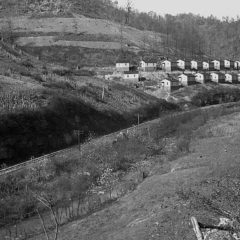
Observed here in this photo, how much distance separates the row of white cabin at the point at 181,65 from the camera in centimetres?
9631

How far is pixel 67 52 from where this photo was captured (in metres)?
105

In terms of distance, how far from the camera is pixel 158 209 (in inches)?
828

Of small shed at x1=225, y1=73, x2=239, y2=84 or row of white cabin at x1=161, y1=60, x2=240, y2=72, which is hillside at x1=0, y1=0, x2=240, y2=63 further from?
small shed at x1=225, y1=73, x2=239, y2=84

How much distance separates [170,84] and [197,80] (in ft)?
40.4

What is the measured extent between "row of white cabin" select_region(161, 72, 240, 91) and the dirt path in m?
50.2

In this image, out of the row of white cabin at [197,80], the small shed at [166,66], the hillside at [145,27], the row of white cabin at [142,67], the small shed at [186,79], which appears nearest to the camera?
the row of white cabin at [197,80]

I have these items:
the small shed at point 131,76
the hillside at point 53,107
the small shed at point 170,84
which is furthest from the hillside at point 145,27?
the hillside at point 53,107

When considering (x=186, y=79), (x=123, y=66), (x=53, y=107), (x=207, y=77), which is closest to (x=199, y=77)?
(x=207, y=77)

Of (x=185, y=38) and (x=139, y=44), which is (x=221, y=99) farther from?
(x=185, y=38)

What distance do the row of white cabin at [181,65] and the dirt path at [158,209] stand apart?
63.7m

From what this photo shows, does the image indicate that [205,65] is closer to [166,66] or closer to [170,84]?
[166,66]

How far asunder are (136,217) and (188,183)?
379 cm

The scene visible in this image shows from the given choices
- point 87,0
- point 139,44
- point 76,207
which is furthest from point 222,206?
point 87,0

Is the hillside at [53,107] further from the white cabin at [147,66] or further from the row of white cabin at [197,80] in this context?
the white cabin at [147,66]
